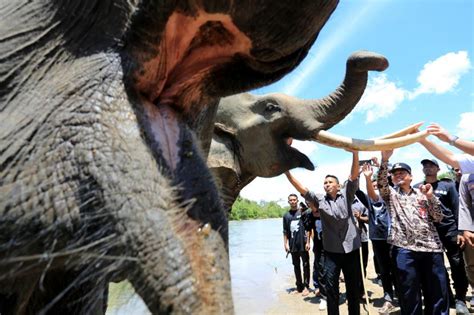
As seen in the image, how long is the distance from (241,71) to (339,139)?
133 inches

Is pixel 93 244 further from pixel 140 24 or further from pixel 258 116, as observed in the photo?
pixel 258 116

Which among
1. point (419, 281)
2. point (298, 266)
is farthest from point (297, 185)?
point (298, 266)

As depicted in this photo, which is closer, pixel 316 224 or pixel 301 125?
pixel 301 125

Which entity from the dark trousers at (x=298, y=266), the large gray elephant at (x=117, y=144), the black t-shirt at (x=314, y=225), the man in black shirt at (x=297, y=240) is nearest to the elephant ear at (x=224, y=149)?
the large gray elephant at (x=117, y=144)

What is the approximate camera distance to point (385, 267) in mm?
8703

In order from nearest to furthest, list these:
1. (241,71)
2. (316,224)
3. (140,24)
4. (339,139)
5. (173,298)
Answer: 1. (173,298)
2. (140,24)
3. (241,71)
4. (339,139)
5. (316,224)

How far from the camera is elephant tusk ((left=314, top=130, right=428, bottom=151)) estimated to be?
396 centimetres

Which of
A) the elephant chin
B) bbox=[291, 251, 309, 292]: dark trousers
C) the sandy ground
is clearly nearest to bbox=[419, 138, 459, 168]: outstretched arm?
the elephant chin

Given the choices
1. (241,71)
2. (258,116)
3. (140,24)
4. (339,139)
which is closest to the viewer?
(140,24)

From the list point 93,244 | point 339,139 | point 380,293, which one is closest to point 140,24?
point 93,244

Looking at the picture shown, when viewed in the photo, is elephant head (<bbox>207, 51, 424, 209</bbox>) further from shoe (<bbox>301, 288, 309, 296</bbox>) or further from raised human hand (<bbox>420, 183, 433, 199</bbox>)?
shoe (<bbox>301, 288, 309, 296</bbox>)

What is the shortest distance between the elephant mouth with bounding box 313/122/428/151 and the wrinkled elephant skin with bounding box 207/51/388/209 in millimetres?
112

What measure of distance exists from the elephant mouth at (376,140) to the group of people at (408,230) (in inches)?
36.5

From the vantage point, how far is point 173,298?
0.88 metres
